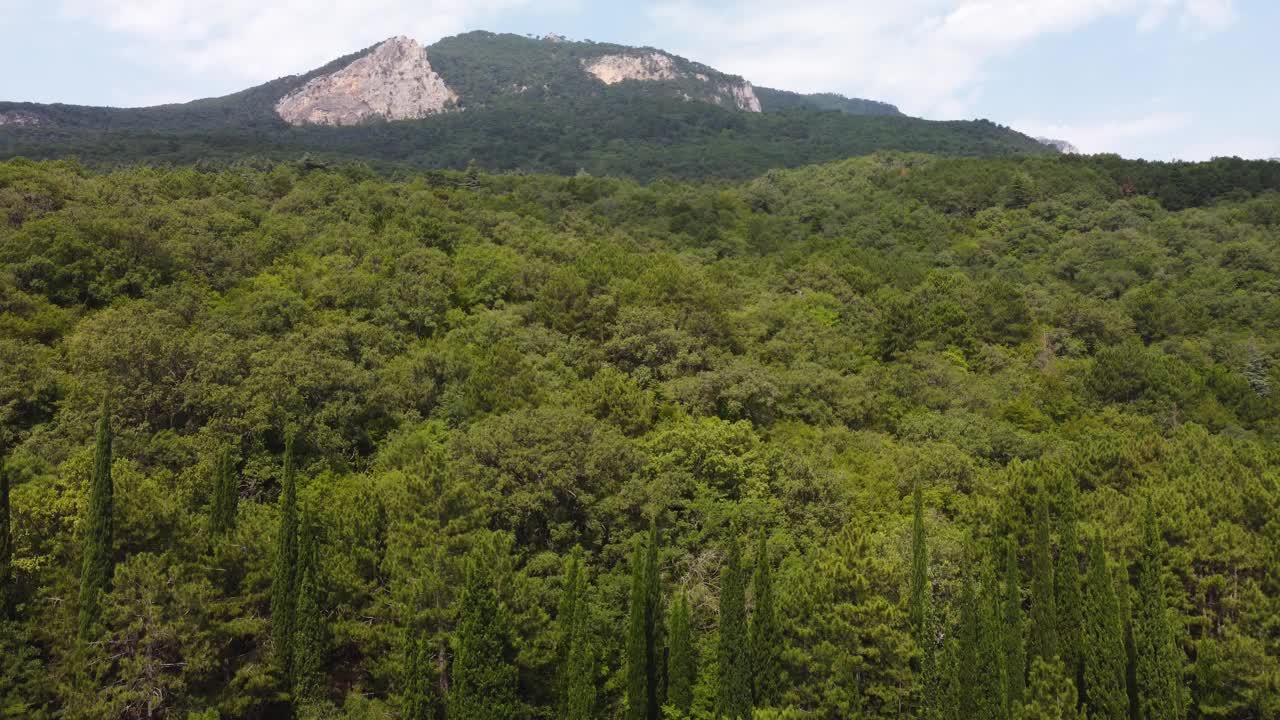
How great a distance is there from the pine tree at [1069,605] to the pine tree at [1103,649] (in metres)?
0.51

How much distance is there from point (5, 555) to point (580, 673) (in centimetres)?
1322

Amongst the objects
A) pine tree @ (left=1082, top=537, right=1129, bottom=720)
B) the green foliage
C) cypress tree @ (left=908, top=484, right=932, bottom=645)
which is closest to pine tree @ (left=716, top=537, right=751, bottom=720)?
cypress tree @ (left=908, top=484, right=932, bottom=645)

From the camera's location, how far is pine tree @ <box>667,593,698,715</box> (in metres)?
21.4

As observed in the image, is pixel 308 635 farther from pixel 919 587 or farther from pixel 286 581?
pixel 919 587

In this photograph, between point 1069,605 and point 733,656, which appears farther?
point 1069,605

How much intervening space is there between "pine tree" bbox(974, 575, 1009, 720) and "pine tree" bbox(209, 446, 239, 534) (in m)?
19.2

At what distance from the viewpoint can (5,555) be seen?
1947 cm

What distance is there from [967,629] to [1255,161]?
93668 mm

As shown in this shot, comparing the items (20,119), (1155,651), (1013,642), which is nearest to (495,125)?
(20,119)

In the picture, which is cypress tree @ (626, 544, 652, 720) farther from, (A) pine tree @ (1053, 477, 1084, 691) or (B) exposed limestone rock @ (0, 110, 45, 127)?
(B) exposed limestone rock @ (0, 110, 45, 127)

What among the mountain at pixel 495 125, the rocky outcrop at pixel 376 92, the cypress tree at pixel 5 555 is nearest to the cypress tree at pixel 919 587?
the cypress tree at pixel 5 555

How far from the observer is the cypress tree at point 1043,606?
74.6 feet

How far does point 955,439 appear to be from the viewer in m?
34.7

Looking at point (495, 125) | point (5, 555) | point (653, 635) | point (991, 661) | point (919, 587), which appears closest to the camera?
point (5, 555)
